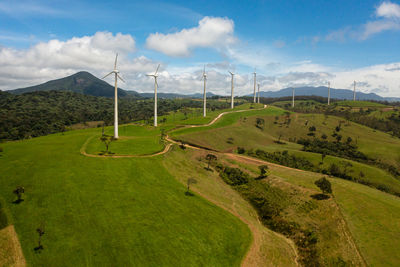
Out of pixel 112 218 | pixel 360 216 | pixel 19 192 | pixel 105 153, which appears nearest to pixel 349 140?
pixel 360 216

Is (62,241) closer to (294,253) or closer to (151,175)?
(151,175)

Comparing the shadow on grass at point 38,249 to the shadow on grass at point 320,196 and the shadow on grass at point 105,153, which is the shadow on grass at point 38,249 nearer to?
the shadow on grass at point 105,153

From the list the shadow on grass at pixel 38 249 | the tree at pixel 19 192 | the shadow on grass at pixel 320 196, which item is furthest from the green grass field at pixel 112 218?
the shadow on grass at pixel 320 196

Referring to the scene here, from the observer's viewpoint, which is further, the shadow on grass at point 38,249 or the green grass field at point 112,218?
the green grass field at point 112,218

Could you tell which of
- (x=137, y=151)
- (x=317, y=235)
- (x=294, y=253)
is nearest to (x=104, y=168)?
(x=137, y=151)

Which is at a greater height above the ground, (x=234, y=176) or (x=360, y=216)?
(x=234, y=176)

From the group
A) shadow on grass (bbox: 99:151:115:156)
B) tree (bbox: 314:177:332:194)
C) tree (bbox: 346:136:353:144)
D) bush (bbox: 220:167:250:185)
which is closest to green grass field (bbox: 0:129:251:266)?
shadow on grass (bbox: 99:151:115:156)

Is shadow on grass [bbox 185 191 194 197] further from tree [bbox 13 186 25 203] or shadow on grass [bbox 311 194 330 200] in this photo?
tree [bbox 13 186 25 203]

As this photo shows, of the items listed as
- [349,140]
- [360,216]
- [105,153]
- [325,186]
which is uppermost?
[105,153]

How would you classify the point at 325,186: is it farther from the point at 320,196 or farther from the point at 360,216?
the point at 360,216
